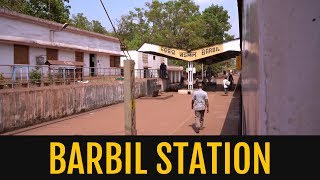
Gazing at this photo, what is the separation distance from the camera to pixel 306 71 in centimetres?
158

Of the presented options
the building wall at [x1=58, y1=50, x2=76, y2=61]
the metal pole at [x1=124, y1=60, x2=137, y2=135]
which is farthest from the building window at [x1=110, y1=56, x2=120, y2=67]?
the metal pole at [x1=124, y1=60, x2=137, y2=135]

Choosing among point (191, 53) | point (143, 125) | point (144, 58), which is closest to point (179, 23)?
point (144, 58)

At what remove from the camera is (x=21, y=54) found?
24359mm

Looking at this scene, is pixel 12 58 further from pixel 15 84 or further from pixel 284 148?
pixel 284 148

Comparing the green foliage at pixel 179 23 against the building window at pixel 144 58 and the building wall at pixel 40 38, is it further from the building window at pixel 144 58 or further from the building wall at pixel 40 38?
the building wall at pixel 40 38

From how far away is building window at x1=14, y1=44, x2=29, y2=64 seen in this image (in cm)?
2378

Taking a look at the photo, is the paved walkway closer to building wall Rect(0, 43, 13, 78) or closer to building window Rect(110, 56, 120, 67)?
building wall Rect(0, 43, 13, 78)

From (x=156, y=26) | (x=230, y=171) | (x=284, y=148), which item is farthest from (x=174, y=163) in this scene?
(x=156, y=26)

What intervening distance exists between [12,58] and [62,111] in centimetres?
910

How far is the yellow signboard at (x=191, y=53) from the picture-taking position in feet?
98.7

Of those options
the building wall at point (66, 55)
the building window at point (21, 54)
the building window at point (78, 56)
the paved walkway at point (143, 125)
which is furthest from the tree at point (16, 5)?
the paved walkway at point (143, 125)

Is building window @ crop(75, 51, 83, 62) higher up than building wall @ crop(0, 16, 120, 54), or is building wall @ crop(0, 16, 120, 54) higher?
building wall @ crop(0, 16, 120, 54)

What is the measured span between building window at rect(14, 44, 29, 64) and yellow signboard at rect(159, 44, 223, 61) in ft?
37.5

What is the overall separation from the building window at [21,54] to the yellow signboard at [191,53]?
37.5ft
